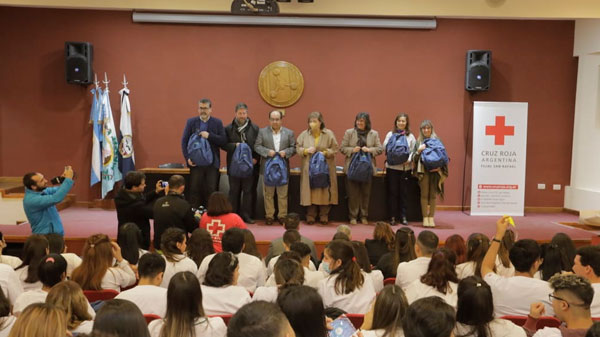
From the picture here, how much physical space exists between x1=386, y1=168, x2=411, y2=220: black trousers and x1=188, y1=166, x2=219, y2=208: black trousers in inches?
84.6

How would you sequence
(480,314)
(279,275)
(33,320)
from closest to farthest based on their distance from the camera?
(33,320) < (480,314) < (279,275)

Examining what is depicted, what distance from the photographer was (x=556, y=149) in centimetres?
967

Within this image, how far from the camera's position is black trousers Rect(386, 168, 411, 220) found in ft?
25.8

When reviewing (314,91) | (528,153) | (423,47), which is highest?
(423,47)

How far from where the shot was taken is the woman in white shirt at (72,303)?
2.96m

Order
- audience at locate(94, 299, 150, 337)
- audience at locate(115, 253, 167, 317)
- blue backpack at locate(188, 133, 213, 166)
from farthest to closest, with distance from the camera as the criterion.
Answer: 1. blue backpack at locate(188, 133, 213, 166)
2. audience at locate(115, 253, 167, 317)
3. audience at locate(94, 299, 150, 337)

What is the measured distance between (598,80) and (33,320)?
28.9 feet

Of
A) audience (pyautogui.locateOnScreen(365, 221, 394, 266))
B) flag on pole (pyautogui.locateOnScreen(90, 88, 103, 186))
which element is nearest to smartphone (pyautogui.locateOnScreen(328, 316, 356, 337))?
audience (pyautogui.locateOnScreen(365, 221, 394, 266))

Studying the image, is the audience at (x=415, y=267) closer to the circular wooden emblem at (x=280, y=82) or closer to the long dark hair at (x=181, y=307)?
the long dark hair at (x=181, y=307)

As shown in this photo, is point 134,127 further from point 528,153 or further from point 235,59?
point 528,153

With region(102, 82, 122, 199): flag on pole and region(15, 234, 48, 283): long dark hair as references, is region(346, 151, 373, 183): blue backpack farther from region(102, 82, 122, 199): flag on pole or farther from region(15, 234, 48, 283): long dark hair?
region(15, 234, 48, 283): long dark hair

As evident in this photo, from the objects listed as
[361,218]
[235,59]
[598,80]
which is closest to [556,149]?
[598,80]

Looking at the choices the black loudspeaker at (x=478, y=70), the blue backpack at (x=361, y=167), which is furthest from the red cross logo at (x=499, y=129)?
the blue backpack at (x=361, y=167)

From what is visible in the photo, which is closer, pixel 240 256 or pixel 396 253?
pixel 240 256
